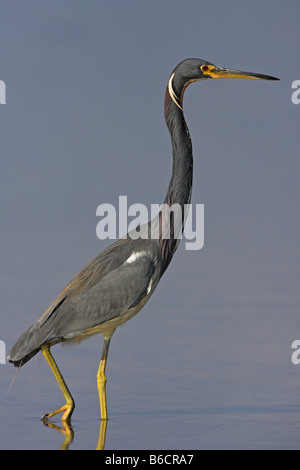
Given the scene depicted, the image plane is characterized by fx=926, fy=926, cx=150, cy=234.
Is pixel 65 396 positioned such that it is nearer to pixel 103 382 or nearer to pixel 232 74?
pixel 103 382

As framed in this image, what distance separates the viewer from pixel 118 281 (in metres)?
6.53

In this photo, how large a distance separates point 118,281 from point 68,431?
1092mm

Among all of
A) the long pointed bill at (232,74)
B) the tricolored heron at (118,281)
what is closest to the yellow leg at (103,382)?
the tricolored heron at (118,281)

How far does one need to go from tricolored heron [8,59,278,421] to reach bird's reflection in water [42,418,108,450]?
7 cm

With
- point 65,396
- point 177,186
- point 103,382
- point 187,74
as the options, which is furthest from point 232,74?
point 65,396

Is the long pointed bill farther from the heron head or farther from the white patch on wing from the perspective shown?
the white patch on wing

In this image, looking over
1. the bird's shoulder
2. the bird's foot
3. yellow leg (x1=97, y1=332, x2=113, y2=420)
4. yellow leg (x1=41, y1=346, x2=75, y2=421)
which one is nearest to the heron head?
the bird's shoulder

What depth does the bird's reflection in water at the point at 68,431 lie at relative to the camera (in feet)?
18.9

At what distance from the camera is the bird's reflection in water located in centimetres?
575

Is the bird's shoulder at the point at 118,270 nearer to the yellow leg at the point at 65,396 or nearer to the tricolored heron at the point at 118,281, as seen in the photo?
the tricolored heron at the point at 118,281
